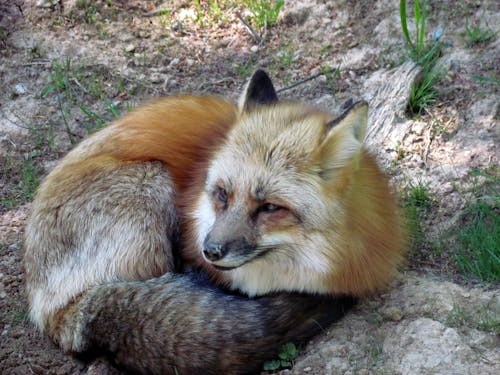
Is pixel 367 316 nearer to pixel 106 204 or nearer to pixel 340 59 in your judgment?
pixel 106 204

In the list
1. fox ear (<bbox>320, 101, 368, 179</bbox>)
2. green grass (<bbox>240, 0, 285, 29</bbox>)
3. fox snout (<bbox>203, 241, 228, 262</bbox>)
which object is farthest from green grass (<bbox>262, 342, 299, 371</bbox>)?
green grass (<bbox>240, 0, 285, 29</bbox>)

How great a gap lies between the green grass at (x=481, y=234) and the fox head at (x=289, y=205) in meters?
0.81

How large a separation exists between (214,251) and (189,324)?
0.61m

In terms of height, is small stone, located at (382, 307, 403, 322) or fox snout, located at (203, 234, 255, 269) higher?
fox snout, located at (203, 234, 255, 269)

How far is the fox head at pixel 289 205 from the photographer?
3.63 m

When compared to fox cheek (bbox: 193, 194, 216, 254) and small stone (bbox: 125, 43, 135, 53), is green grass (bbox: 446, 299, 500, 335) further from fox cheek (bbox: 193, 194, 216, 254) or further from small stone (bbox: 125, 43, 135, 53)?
small stone (bbox: 125, 43, 135, 53)

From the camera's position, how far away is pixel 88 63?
22.0 feet

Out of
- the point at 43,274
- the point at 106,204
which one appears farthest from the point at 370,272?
the point at 43,274

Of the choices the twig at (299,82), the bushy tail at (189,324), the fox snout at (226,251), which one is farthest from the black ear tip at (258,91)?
the twig at (299,82)

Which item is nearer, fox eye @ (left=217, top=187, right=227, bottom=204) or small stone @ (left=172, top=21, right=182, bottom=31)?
fox eye @ (left=217, top=187, right=227, bottom=204)

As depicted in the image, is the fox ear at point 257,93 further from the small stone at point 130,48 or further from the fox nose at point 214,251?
the small stone at point 130,48

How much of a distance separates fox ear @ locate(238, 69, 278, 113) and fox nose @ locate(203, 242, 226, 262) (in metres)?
1.13

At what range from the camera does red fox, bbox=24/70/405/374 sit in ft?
12.1

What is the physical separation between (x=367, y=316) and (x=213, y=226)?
1.29 m
